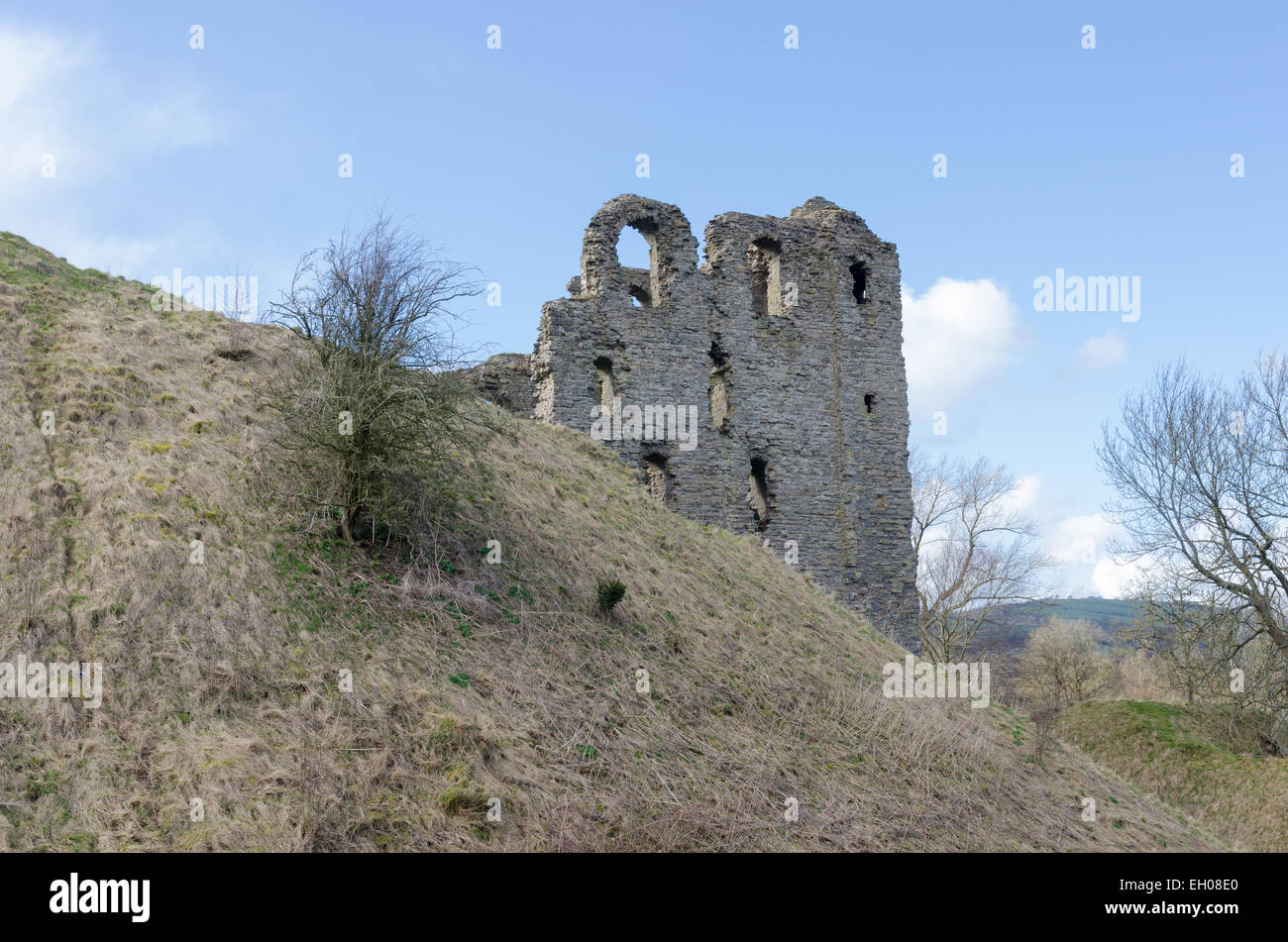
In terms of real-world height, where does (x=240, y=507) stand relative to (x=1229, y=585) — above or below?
above

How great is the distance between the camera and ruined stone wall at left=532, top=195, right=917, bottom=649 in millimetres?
23594

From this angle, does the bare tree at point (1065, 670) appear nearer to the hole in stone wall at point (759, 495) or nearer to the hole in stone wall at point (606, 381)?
the hole in stone wall at point (759, 495)

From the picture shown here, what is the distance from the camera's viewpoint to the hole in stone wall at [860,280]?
93.0 ft

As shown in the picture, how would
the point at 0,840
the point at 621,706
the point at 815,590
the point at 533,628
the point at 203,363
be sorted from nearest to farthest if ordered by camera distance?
the point at 0,840 < the point at 621,706 < the point at 533,628 < the point at 203,363 < the point at 815,590

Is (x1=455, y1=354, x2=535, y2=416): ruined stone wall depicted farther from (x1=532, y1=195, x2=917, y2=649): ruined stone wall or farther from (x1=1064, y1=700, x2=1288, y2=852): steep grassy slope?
(x1=1064, y1=700, x2=1288, y2=852): steep grassy slope

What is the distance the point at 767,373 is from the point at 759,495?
334 centimetres

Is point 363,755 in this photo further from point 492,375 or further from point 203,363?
point 492,375

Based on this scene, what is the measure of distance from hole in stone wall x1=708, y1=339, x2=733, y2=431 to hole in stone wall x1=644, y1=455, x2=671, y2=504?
2006mm

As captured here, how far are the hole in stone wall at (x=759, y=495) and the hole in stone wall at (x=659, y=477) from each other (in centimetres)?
266

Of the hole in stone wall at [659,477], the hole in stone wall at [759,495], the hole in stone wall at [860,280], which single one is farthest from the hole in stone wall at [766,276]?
the hole in stone wall at [659,477]

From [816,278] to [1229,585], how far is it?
13.2 meters

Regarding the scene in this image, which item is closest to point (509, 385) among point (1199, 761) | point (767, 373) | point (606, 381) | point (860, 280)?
point (606, 381)

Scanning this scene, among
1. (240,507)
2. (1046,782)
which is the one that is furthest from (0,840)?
(1046,782)
